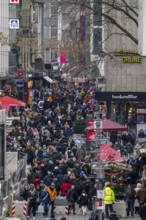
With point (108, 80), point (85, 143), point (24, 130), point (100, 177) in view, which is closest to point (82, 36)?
point (108, 80)

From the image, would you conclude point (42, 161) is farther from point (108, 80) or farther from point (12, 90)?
point (12, 90)

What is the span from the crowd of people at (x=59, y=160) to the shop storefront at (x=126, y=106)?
2.12 meters

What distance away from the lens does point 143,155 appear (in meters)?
47.6

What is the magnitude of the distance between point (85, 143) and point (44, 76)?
70516 millimetres

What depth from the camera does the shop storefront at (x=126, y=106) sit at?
66.4 m

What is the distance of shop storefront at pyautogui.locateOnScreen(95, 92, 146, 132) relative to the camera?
2613 inches

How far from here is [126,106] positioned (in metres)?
70.0

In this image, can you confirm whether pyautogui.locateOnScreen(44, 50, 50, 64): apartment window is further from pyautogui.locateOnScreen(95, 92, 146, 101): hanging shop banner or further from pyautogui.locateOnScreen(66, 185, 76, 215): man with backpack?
Answer: pyautogui.locateOnScreen(66, 185, 76, 215): man with backpack

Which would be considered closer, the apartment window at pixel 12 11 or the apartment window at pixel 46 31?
the apartment window at pixel 12 11

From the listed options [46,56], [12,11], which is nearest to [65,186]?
[12,11]

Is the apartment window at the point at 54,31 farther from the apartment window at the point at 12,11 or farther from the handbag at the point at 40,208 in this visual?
the handbag at the point at 40,208

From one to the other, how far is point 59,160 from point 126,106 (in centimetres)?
2153

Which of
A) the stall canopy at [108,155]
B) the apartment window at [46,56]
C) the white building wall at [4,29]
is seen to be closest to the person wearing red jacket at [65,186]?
the stall canopy at [108,155]

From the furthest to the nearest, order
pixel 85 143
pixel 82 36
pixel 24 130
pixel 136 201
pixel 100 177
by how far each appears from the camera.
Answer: pixel 82 36, pixel 24 130, pixel 85 143, pixel 136 201, pixel 100 177
